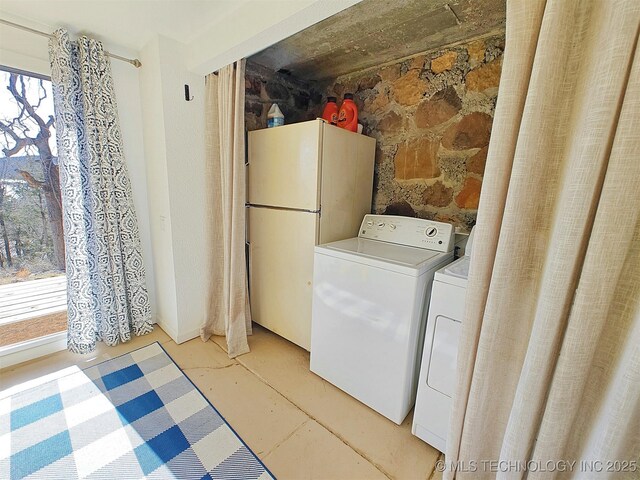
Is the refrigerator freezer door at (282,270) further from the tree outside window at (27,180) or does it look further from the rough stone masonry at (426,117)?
Answer: the tree outside window at (27,180)

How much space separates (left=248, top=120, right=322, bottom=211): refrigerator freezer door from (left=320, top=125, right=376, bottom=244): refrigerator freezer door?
7cm

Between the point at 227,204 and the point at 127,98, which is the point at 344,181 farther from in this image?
the point at 127,98

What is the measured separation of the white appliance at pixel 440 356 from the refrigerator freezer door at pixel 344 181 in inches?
34.3

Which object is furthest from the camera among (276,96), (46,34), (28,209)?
(276,96)

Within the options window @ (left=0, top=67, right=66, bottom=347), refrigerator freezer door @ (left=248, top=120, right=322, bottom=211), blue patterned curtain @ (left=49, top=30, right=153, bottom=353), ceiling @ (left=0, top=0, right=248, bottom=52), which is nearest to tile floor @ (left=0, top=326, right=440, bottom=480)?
blue patterned curtain @ (left=49, top=30, right=153, bottom=353)

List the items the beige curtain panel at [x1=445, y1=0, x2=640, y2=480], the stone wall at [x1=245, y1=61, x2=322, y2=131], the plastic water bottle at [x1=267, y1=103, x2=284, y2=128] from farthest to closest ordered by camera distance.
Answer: the stone wall at [x1=245, y1=61, x2=322, y2=131]
the plastic water bottle at [x1=267, y1=103, x2=284, y2=128]
the beige curtain panel at [x1=445, y1=0, x2=640, y2=480]

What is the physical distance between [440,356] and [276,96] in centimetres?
236

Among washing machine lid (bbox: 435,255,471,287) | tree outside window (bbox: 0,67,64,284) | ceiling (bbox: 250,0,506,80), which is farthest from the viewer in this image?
tree outside window (bbox: 0,67,64,284)

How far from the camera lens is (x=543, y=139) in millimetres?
779

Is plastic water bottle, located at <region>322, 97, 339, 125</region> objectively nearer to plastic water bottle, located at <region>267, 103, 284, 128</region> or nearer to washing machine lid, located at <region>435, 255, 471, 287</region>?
plastic water bottle, located at <region>267, 103, 284, 128</region>

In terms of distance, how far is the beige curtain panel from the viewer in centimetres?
68

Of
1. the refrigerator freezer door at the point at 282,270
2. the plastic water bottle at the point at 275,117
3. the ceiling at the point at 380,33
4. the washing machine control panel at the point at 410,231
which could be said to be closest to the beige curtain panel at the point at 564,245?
the washing machine control panel at the point at 410,231

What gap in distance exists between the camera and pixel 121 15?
160cm

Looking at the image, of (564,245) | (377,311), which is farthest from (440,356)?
(564,245)
